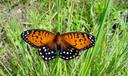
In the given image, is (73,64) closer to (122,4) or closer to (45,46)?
(45,46)

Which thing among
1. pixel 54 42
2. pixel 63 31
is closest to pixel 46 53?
pixel 54 42

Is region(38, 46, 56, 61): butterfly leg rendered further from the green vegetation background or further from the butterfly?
the green vegetation background

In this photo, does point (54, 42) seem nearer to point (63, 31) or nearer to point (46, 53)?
point (46, 53)

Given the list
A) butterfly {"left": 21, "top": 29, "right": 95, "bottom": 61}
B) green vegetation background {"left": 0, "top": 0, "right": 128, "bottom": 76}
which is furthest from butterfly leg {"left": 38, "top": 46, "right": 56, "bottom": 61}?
green vegetation background {"left": 0, "top": 0, "right": 128, "bottom": 76}

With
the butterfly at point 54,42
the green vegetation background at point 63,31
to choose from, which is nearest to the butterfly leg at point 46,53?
the butterfly at point 54,42

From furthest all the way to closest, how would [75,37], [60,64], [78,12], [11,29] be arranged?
[78,12], [11,29], [60,64], [75,37]

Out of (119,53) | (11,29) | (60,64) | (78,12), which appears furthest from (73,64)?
(78,12)
